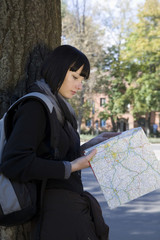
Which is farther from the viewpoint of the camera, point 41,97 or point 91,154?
point 91,154

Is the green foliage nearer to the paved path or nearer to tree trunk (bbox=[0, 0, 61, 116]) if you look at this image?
the paved path

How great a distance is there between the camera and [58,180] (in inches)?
72.5

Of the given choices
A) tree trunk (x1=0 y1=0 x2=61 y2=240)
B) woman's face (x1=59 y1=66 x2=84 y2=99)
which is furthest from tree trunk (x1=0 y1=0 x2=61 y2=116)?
woman's face (x1=59 y1=66 x2=84 y2=99)

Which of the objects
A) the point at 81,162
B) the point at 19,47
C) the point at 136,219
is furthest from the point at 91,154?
the point at 136,219

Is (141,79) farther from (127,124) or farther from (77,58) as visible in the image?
(77,58)

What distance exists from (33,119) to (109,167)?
50 cm

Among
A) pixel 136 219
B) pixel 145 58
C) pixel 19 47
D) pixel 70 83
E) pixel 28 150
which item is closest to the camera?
pixel 28 150

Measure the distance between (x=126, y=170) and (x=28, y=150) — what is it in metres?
0.56

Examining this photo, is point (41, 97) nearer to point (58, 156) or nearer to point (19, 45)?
point (58, 156)

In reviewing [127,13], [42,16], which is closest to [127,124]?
[127,13]

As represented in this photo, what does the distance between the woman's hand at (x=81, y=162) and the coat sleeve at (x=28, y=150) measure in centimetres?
7

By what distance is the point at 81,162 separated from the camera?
1.81 metres

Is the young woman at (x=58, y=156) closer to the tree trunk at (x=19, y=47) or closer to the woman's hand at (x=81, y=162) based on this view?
the woman's hand at (x=81, y=162)

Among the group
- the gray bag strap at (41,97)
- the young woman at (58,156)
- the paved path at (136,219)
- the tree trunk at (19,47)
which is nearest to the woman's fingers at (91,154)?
the young woman at (58,156)
